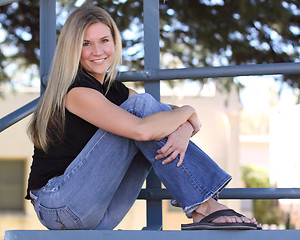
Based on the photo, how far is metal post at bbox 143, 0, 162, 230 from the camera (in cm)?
167

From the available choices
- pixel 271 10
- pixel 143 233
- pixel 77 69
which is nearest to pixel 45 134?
pixel 77 69

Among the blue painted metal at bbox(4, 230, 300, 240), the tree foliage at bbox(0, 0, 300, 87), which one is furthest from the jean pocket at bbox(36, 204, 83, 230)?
the tree foliage at bbox(0, 0, 300, 87)

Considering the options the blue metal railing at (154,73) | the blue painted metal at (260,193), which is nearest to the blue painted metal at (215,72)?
the blue metal railing at (154,73)

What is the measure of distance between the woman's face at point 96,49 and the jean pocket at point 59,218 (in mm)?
461

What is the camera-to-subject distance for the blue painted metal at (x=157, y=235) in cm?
114

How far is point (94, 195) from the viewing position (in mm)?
1367

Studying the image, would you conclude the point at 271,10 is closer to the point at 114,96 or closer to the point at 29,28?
the point at 29,28

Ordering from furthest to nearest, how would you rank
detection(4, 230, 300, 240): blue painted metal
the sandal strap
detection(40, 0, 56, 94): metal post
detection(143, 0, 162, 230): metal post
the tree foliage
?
the tree foliage < detection(40, 0, 56, 94): metal post < detection(143, 0, 162, 230): metal post < the sandal strap < detection(4, 230, 300, 240): blue painted metal

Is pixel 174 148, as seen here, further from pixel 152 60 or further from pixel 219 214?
pixel 152 60

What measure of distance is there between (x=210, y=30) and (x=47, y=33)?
2804 mm

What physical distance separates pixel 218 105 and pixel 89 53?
9025mm

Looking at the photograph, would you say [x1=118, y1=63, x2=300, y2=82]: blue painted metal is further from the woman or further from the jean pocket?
the jean pocket

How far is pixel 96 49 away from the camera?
156 cm

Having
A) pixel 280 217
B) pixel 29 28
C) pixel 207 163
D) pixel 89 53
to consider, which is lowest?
pixel 280 217
